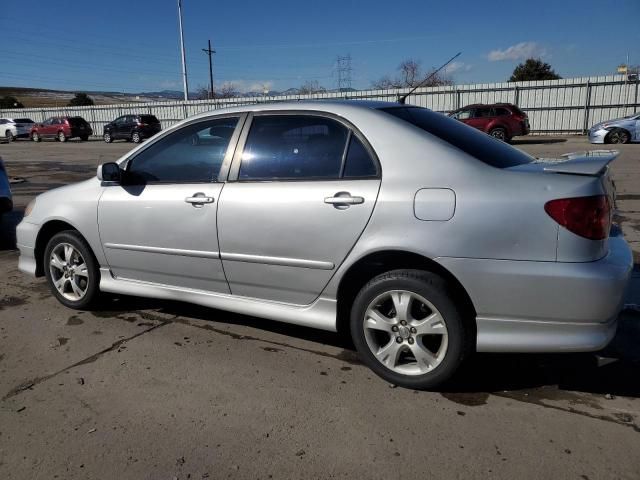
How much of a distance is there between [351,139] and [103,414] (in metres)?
2.07

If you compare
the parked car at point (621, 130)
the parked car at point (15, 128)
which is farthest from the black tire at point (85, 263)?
the parked car at point (15, 128)

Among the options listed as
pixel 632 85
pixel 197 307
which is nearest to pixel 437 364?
pixel 197 307

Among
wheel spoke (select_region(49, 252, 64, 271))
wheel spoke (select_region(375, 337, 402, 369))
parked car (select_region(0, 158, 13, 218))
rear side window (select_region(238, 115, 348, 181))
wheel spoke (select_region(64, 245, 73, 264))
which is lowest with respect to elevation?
wheel spoke (select_region(375, 337, 402, 369))

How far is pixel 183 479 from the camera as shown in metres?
2.34

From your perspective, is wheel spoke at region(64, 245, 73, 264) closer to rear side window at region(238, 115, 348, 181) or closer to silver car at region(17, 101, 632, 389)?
silver car at region(17, 101, 632, 389)

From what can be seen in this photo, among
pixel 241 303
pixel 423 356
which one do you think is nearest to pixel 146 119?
pixel 241 303

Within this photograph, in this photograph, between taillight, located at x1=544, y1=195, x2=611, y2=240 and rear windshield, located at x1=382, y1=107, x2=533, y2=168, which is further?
rear windshield, located at x1=382, y1=107, x2=533, y2=168

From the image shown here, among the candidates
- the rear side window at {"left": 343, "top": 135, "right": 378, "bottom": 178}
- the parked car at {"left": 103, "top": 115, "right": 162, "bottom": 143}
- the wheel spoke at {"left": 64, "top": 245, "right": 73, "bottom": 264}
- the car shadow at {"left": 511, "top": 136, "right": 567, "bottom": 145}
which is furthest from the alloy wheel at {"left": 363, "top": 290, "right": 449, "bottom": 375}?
the parked car at {"left": 103, "top": 115, "right": 162, "bottom": 143}

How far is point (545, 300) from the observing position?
8.60ft

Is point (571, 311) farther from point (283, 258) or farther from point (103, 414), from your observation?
point (103, 414)

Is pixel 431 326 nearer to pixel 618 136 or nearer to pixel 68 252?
pixel 68 252

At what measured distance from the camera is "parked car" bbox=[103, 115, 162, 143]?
97.3 feet

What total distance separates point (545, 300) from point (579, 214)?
0.45 m

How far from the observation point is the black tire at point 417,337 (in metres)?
2.81
